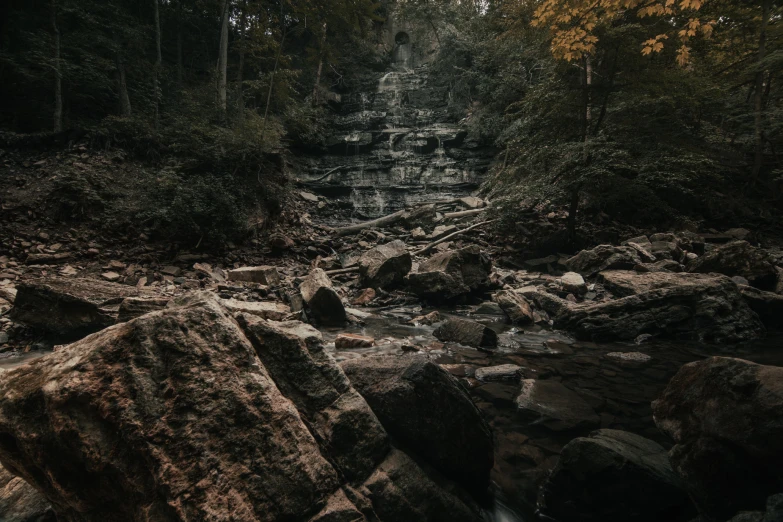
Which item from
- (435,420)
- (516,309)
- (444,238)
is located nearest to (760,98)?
(444,238)

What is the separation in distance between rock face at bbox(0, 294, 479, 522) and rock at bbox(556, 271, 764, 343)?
4.99 metres

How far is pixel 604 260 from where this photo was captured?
895 cm

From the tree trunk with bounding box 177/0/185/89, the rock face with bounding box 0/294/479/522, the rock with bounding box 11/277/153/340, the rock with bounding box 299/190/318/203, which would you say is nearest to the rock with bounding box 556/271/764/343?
the rock face with bounding box 0/294/479/522

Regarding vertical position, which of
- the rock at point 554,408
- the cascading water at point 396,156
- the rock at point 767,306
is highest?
the cascading water at point 396,156

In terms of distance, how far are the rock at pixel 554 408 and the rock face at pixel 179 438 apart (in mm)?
1839

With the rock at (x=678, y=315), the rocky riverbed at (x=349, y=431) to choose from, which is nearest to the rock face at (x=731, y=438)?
the rocky riverbed at (x=349, y=431)

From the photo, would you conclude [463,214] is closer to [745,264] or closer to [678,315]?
[745,264]

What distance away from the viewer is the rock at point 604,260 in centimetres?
813

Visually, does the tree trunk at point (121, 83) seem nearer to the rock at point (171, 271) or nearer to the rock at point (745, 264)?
the rock at point (171, 271)

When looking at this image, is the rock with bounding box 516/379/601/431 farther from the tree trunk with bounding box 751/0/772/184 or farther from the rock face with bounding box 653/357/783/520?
the tree trunk with bounding box 751/0/772/184

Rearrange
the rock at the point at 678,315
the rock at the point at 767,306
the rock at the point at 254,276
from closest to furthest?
the rock at the point at 678,315
the rock at the point at 767,306
the rock at the point at 254,276

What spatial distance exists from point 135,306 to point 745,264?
11172 millimetres

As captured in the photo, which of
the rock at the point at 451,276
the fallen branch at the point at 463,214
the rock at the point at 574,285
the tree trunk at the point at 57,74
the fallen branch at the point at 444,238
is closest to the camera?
the rock at the point at 574,285

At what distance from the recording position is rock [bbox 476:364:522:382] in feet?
13.6
